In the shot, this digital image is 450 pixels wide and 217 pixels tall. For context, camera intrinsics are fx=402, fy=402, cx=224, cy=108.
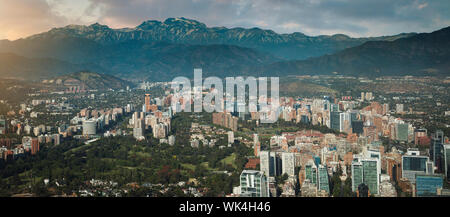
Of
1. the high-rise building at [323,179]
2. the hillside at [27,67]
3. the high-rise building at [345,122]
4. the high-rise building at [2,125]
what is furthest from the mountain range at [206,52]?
the high-rise building at [323,179]

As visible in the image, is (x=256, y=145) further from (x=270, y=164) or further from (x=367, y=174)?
(x=367, y=174)

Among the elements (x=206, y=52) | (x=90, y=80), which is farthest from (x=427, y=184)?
(x=206, y=52)

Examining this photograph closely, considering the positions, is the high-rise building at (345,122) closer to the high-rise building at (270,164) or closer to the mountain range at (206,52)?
the high-rise building at (270,164)

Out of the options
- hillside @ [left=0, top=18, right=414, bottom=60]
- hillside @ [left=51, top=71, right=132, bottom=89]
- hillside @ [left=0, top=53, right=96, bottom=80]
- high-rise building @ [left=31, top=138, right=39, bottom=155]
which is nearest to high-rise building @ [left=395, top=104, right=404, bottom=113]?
high-rise building @ [left=31, top=138, right=39, bottom=155]

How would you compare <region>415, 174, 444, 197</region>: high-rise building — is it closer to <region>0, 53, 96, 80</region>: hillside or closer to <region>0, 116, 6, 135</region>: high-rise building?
<region>0, 116, 6, 135</region>: high-rise building

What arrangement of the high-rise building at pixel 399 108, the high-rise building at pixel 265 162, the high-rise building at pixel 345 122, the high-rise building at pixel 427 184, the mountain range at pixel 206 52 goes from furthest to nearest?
the mountain range at pixel 206 52, the high-rise building at pixel 399 108, the high-rise building at pixel 345 122, the high-rise building at pixel 265 162, the high-rise building at pixel 427 184

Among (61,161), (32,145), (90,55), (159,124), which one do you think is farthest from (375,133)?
(90,55)
